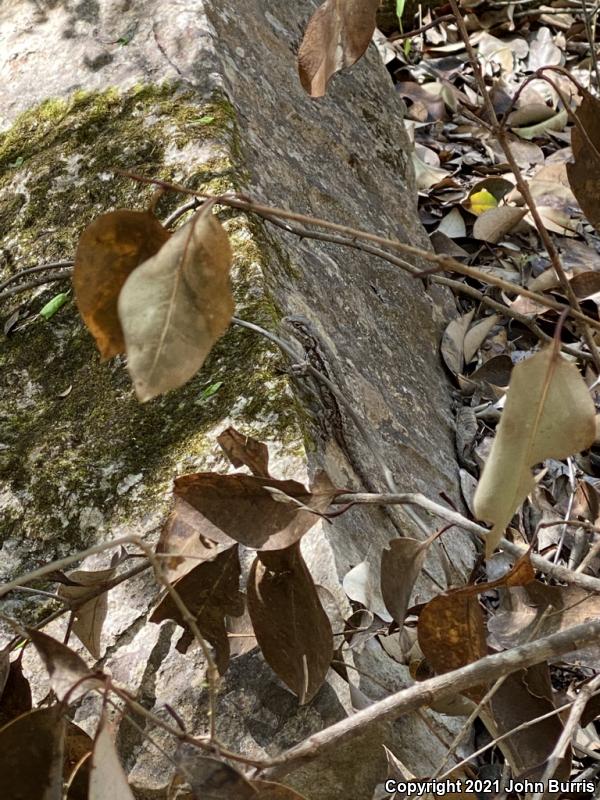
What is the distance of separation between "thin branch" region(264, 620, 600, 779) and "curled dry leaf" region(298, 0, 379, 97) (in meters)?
0.61

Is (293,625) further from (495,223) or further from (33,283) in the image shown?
(495,223)

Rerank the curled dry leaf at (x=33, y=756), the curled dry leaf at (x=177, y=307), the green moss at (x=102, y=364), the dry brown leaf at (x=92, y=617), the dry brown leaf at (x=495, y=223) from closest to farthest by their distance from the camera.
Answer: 1. the curled dry leaf at (x=177, y=307)
2. the curled dry leaf at (x=33, y=756)
3. the dry brown leaf at (x=92, y=617)
4. the green moss at (x=102, y=364)
5. the dry brown leaf at (x=495, y=223)

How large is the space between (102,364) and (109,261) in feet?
2.08

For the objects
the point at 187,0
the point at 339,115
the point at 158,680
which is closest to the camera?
the point at 158,680

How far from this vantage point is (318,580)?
1.14 m

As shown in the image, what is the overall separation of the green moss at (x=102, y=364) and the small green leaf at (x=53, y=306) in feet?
0.05

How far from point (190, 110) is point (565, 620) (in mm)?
1047

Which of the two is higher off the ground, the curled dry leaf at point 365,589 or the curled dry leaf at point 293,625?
the curled dry leaf at point 293,625

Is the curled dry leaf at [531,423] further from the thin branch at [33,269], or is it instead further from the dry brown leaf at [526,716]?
the thin branch at [33,269]

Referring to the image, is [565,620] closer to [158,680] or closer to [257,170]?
[158,680]

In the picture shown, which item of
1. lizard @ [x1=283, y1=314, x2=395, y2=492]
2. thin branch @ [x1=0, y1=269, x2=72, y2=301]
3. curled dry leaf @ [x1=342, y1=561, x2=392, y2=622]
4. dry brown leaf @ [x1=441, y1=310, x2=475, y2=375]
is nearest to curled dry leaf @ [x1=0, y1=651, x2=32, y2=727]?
curled dry leaf @ [x1=342, y1=561, x2=392, y2=622]

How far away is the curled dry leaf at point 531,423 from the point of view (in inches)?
29.6

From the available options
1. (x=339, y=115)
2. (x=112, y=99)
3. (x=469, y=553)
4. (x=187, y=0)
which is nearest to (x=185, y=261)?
(x=469, y=553)

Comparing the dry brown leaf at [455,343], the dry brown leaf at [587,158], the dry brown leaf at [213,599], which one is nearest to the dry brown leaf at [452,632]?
the dry brown leaf at [213,599]
